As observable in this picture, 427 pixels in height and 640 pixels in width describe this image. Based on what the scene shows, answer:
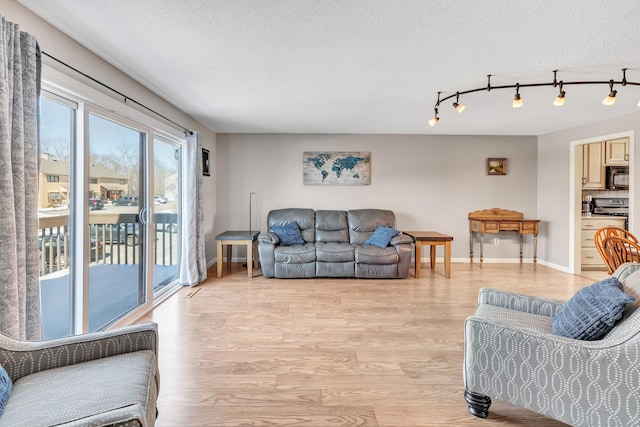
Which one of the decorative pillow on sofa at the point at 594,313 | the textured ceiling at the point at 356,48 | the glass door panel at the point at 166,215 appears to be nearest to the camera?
the decorative pillow on sofa at the point at 594,313

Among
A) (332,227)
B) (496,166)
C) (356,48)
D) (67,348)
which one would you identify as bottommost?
(67,348)

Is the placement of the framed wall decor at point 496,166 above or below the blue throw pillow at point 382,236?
above

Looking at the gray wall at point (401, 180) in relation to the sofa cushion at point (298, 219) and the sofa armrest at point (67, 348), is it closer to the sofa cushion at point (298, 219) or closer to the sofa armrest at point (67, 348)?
the sofa cushion at point (298, 219)

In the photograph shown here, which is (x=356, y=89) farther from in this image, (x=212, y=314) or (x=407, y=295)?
(x=212, y=314)

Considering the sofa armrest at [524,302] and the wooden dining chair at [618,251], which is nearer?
the sofa armrest at [524,302]

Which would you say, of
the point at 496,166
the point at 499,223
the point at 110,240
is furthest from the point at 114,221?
the point at 496,166

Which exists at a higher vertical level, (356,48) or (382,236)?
(356,48)

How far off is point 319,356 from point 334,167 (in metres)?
3.60

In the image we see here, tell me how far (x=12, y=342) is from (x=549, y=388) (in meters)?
2.40

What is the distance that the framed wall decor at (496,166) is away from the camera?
5.26 metres

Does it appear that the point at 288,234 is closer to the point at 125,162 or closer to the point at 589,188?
the point at 125,162

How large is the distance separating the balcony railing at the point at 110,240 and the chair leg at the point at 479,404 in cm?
285

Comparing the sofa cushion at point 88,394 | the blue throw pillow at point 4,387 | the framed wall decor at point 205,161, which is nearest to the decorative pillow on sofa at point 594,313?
the sofa cushion at point 88,394

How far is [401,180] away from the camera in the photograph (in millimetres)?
5273
